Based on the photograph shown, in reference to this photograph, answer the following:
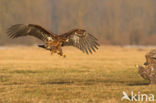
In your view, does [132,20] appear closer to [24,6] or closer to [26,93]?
[24,6]

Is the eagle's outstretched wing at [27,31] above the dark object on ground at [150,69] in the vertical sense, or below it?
above

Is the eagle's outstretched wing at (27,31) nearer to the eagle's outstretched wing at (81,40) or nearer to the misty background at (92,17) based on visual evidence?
the eagle's outstretched wing at (81,40)

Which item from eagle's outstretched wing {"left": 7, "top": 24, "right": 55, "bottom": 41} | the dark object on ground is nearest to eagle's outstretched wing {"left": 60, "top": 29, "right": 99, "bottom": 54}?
eagle's outstretched wing {"left": 7, "top": 24, "right": 55, "bottom": 41}

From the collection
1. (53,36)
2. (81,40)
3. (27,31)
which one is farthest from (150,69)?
(27,31)

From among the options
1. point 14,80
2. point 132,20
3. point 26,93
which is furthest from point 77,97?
point 132,20

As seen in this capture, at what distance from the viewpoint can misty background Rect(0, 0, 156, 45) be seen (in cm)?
10050

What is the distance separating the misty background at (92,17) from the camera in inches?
3957

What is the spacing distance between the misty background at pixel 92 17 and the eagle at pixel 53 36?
247 ft

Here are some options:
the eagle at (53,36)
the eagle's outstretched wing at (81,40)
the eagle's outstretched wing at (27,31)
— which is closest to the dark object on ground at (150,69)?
the eagle's outstretched wing at (81,40)

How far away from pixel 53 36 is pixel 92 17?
106053 mm

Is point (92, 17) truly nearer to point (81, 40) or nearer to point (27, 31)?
point (81, 40)

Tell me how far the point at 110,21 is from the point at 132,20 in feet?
36.4

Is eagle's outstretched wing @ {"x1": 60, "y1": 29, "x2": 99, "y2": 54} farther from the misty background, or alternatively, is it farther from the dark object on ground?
the misty background

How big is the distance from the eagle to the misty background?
7524cm
